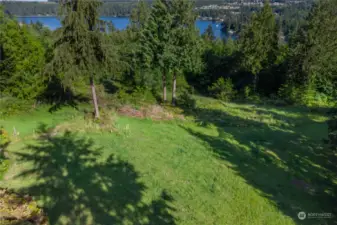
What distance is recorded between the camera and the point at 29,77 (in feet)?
52.9

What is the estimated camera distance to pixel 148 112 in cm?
1766

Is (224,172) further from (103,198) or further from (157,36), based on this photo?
(157,36)

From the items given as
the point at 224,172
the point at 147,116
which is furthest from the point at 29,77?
the point at 224,172

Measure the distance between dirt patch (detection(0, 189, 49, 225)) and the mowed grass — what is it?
0.35 m

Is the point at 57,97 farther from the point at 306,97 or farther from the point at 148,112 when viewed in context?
the point at 306,97

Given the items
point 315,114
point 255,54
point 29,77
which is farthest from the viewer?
point 255,54

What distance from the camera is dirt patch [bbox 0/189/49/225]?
6941mm

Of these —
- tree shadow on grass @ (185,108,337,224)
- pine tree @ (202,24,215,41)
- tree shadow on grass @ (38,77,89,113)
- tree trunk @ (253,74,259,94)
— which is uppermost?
pine tree @ (202,24,215,41)

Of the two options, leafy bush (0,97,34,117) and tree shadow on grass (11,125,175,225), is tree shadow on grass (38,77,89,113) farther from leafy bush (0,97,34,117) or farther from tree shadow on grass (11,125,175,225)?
tree shadow on grass (11,125,175,225)

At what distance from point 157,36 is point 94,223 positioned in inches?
577

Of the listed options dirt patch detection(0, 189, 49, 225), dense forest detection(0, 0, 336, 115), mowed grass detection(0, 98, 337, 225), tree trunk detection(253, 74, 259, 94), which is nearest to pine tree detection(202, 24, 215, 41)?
dense forest detection(0, 0, 336, 115)

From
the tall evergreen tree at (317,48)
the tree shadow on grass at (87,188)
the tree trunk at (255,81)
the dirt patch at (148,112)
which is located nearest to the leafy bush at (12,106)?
the tree shadow on grass at (87,188)

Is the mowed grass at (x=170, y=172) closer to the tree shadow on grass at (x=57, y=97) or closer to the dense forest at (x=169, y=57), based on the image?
the tree shadow on grass at (x=57, y=97)

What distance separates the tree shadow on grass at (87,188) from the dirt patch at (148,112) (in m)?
5.26
